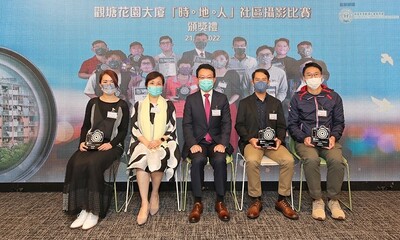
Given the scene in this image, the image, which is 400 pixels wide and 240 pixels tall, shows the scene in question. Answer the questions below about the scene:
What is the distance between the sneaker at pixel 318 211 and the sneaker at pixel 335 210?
9cm

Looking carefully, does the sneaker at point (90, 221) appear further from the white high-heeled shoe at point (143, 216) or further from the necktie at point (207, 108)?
the necktie at point (207, 108)

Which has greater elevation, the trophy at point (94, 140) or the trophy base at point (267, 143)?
the trophy at point (94, 140)

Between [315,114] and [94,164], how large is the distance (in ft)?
7.51

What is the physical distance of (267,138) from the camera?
3564 mm

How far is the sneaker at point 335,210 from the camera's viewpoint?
3.29 meters

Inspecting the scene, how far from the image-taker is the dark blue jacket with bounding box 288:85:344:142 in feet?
12.0

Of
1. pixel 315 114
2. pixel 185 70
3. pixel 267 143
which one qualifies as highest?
pixel 185 70

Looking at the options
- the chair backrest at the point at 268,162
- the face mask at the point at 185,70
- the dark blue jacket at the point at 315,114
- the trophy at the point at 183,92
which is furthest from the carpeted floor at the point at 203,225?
the face mask at the point at 185,70

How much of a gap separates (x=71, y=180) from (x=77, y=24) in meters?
2.02

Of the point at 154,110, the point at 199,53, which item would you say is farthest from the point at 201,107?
the point at 199,53

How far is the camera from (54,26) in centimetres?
424

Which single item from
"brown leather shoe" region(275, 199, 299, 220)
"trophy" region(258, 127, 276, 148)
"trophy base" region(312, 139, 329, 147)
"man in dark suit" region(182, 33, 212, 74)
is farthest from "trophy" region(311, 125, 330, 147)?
"man in dark suit" region(182, 33, 212, 74)

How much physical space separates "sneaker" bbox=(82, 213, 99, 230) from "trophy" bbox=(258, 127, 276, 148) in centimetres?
176

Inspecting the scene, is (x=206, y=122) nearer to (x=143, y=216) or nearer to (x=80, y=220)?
(x=143, y=216)
